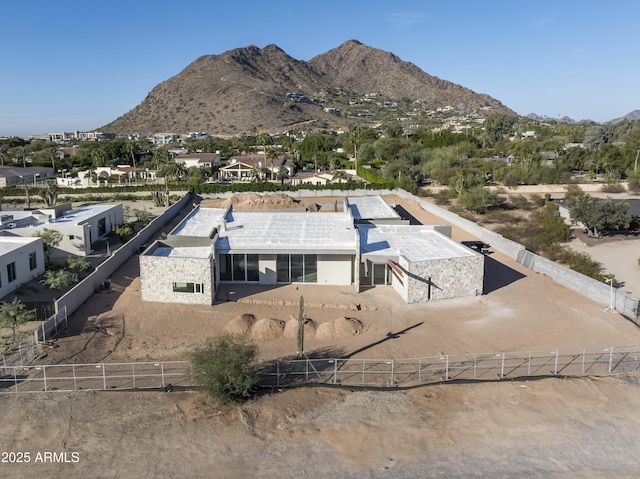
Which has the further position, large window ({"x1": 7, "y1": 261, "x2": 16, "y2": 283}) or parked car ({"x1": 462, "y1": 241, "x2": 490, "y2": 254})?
parked car ({"x1": 462, "y1": 241, "x2": 490, "y2": 254})

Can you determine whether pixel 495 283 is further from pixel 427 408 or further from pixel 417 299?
pixel 427 408

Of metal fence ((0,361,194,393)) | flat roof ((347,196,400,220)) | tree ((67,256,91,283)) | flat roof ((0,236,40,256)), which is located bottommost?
metal fence ((0,361,194,393))

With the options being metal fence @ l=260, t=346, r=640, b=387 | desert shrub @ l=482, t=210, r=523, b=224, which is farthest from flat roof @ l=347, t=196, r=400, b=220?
metal fence @ l=260, t=346, r=640, b=387

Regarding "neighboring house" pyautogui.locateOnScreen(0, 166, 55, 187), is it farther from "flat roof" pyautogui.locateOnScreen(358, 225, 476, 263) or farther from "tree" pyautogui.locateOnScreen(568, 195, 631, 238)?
"tree" pyautogui.locateOnScreen(568, 195, 631, 238)

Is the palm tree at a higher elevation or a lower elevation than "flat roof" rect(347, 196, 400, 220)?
higher

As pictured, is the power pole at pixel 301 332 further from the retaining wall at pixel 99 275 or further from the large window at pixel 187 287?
the retaining wall at pixel 99 275

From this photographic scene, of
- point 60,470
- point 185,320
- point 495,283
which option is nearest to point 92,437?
point 60,470
